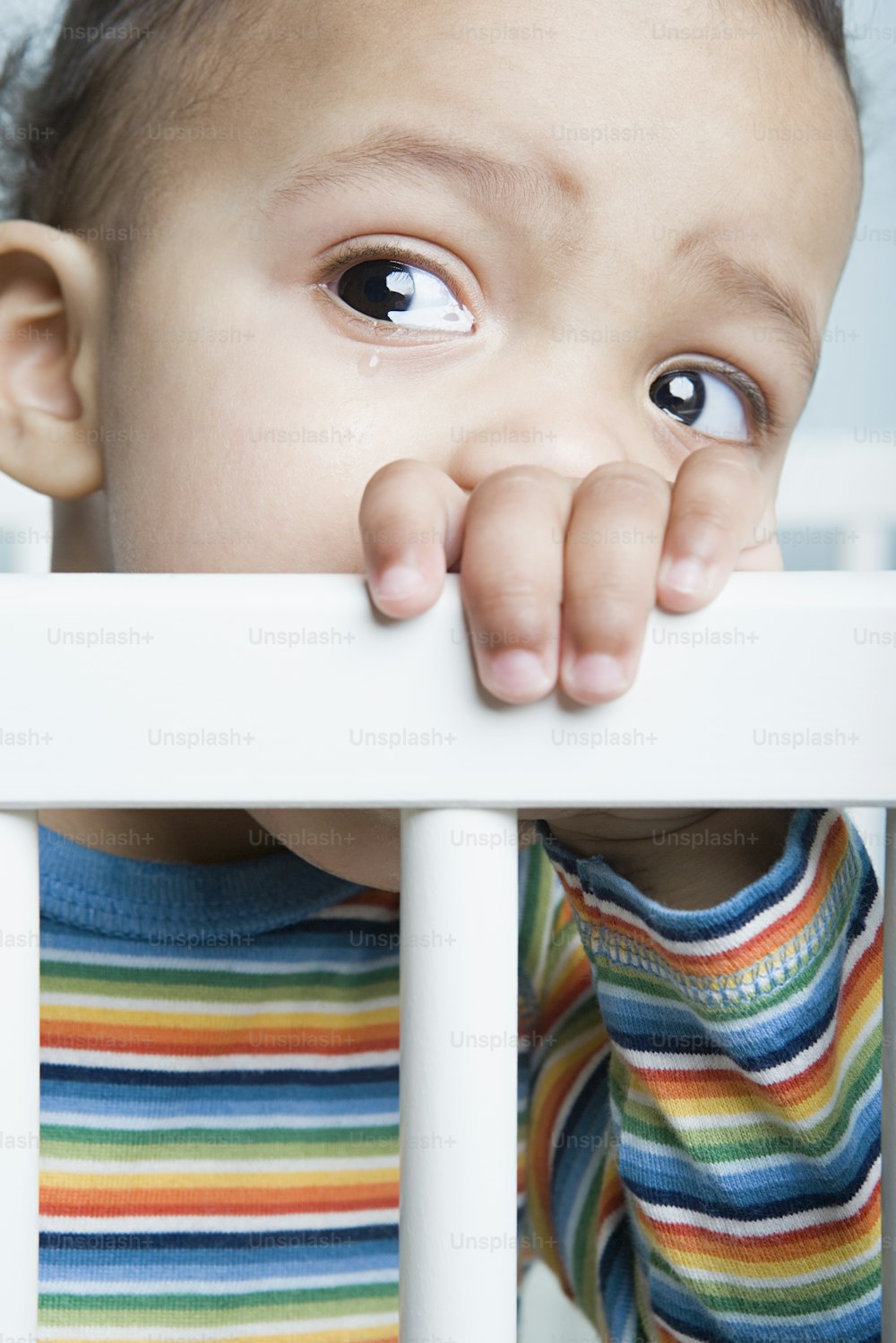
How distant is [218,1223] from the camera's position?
30.4 inches

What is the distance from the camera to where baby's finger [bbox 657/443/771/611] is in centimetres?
33

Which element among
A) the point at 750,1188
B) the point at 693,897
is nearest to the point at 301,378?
the point at 693,897

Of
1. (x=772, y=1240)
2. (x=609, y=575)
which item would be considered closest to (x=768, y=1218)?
(x=772, y=1240)

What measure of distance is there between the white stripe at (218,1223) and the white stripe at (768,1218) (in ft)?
0.85

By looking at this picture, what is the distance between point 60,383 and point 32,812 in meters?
0.54

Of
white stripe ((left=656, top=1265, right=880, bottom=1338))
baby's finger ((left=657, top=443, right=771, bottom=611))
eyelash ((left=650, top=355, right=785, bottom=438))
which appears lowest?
white stripe ((left=656, top=1265, right=880, bottom=1338))

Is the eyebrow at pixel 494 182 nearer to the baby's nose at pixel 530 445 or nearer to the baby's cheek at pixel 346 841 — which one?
the baby's nose at pixel 530 445

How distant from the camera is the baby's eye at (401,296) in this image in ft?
2.09

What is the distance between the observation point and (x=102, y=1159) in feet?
2.48

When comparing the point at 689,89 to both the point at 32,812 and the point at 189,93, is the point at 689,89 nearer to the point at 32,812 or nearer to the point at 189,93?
the point at 189,93

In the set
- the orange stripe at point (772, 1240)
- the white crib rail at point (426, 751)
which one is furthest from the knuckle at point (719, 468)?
the orange stripe at point (772, 1240)

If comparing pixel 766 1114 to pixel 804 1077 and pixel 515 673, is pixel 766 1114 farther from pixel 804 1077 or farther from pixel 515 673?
pixel 515 673

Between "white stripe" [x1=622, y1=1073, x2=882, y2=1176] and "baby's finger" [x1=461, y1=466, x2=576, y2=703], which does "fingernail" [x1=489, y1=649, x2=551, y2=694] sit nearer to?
"baby's finger" [x1=461, y1=466, x2=576, y2=703]

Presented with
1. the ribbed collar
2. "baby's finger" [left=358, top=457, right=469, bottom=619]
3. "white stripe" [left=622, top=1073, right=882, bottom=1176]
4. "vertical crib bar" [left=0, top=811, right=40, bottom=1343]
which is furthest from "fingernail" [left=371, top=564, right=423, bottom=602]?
the ribbed collar
